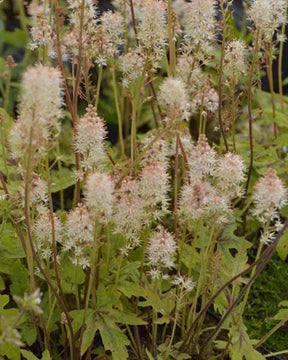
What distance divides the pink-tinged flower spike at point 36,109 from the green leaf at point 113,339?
0.74 m

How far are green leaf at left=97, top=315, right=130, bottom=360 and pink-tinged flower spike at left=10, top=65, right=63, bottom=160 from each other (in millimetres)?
739

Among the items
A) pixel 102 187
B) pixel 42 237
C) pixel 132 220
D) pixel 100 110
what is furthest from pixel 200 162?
pixel 100 110

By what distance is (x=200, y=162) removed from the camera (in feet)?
7.28

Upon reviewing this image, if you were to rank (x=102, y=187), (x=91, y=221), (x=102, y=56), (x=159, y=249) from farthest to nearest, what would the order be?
(x=102, y=56) → (x=159, y=249) → (x=91, y=221) → (x=102, y=187)

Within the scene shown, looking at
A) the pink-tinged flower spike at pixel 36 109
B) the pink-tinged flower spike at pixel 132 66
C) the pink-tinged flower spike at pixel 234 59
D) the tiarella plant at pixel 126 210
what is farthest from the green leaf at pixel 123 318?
the pink-tinged flower spike at pixel 234 59

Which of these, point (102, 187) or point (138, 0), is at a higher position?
point (138, 0)

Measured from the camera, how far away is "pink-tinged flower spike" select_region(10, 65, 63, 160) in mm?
1676

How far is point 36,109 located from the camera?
5.70ft

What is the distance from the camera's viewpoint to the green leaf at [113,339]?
2.31m

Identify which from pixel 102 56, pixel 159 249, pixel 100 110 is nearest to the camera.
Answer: pixel 159 249

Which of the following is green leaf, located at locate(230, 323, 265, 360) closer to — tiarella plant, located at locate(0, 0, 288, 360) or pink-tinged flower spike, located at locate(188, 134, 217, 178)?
tiarella plant, located at locate(0, 0, 288, 360)

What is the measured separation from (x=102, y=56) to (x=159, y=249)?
856mm

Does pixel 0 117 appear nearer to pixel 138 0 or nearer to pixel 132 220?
pixel 132 220

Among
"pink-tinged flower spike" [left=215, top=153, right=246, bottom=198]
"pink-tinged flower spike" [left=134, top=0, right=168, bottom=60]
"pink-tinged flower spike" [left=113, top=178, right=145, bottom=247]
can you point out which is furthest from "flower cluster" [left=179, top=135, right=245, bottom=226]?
"pink-tinged flower spike" [left=134, top=0, right=168, bottom=60]
